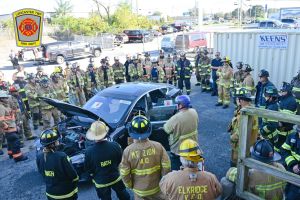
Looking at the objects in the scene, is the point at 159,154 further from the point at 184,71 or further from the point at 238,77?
the point at 184,71

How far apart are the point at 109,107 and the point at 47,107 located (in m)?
3.04

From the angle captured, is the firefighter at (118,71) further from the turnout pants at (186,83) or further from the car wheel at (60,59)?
the car wheel at (60,59)

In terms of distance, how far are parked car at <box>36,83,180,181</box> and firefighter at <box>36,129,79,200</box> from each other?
4.26 feet

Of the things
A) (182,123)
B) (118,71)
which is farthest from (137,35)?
(182,123)

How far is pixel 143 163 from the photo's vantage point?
3.54 meters

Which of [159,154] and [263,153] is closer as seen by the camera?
[263,153]

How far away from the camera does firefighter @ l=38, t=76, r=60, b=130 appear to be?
8547 millimetres

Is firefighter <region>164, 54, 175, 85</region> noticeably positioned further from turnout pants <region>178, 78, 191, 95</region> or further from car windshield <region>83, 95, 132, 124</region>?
car windshield <region>83, 95, 132, 124</region>

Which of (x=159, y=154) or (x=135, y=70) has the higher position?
(x=159, y=154)

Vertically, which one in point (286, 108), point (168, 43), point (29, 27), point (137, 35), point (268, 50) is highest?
point (29, 27)

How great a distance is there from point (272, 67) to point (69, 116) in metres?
7.82

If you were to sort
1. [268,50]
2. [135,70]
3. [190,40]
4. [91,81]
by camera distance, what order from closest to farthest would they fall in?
[268,50]
[91,81]
[135,70]
[190,40]

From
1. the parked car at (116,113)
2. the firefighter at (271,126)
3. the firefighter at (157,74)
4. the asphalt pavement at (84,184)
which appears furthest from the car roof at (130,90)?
the firefighter at (157,74)

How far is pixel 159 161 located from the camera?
364 centimetres
